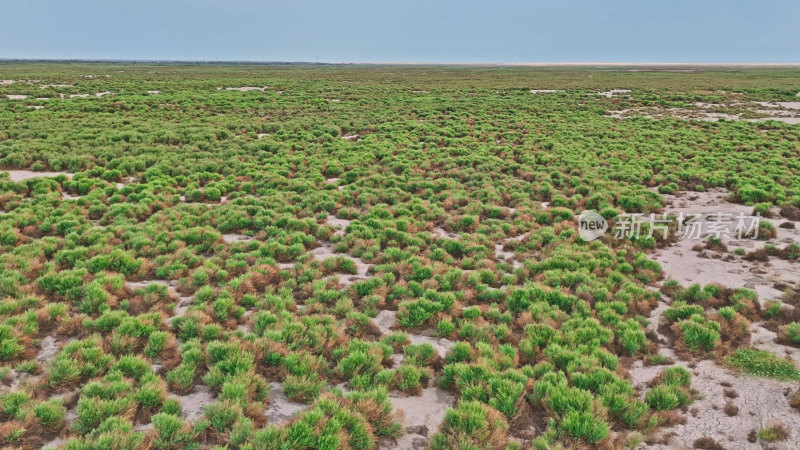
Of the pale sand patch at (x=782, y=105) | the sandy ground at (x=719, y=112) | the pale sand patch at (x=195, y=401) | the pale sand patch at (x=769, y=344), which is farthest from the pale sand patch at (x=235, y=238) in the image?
the pale sand patch at (x=782, y=105)

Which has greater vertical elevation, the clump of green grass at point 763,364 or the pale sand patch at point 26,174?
the pale sand patch at point 26,174

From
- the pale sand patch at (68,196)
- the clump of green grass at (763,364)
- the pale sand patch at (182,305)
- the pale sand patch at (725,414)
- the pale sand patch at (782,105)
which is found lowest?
the pale sand patch at (725,414)

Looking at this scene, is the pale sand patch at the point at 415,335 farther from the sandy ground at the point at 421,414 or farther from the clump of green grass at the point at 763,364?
the clump of green grass at the point at 763,364

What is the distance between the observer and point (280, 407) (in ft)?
22.1

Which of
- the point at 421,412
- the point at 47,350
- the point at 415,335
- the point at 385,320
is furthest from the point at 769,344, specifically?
the point at 47,350

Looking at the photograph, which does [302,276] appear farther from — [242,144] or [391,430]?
[242,144]

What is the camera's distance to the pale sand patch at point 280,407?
6504 mm

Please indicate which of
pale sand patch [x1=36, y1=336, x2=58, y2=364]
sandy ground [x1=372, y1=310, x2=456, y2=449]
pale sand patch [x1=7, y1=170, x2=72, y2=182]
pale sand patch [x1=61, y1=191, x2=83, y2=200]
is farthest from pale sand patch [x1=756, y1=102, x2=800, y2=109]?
pale sand patch [x1=7, y1=170, x2=72, y2=182]

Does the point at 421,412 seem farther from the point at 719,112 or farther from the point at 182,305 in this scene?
the point at 719,112

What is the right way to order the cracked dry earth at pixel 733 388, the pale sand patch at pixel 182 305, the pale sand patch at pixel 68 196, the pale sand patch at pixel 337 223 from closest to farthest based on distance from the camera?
the cracked dry earth at pixel 733 388, the pale sand patch at pixel 182 305, the pale sand patch at pixel 337 223, the pale sand patch at pixel 68 196

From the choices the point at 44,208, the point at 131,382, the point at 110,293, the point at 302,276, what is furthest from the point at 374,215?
the point at 44,208

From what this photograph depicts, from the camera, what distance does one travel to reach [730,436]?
251 inches

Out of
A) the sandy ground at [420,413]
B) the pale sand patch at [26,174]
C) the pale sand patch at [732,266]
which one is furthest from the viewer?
the pale sand patch at [26,174]

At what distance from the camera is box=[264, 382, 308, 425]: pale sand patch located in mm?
6504
